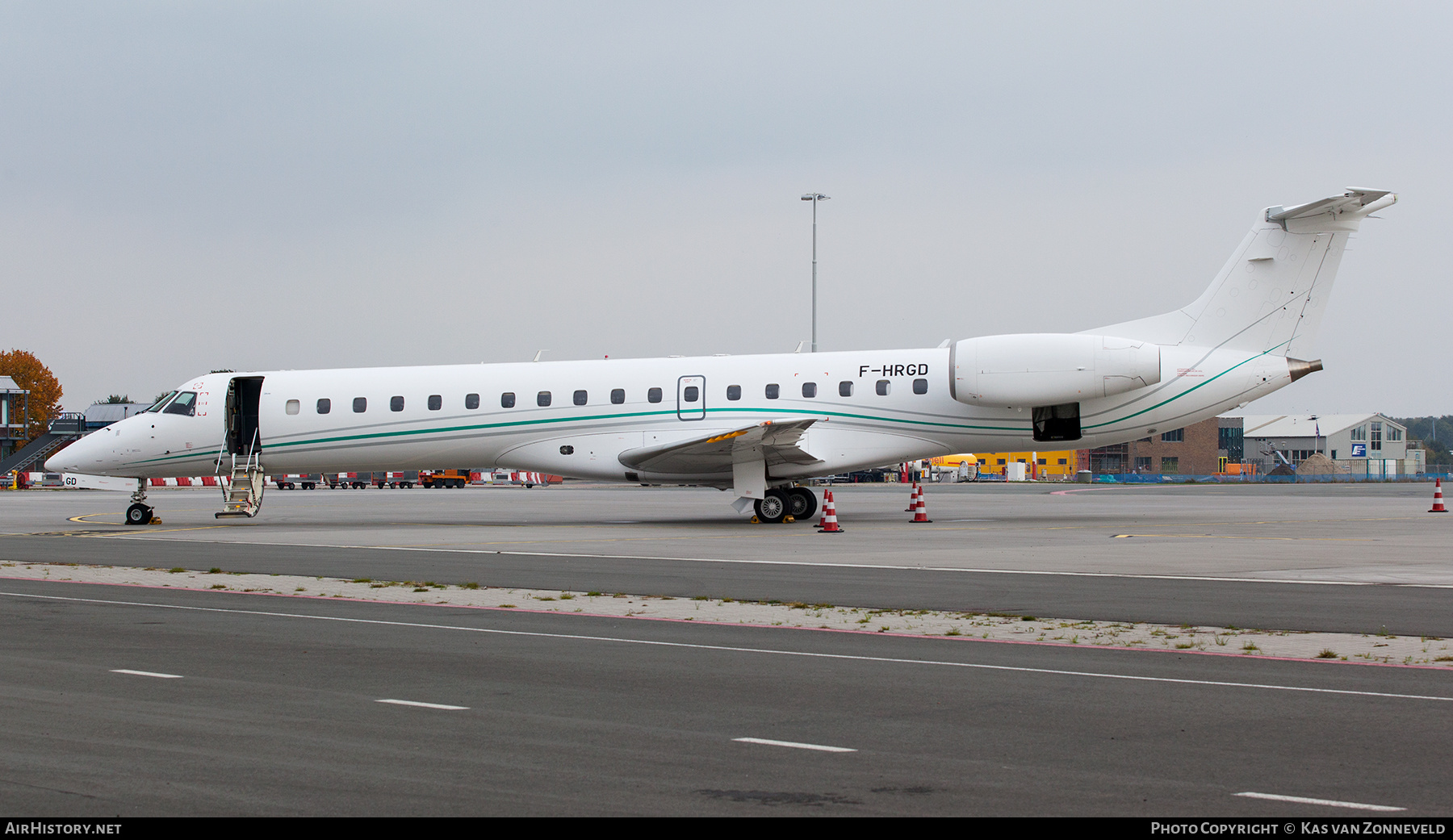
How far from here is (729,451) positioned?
25.0m

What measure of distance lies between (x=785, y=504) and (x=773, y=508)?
33 centimetres

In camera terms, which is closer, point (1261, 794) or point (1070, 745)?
point (1261, 794)

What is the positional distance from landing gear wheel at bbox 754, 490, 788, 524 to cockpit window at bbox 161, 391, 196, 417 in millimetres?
13521

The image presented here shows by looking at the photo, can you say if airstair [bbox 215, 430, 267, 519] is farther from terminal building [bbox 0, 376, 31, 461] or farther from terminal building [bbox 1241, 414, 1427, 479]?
terminal building [bbox 1241, 414, 1427, 479]

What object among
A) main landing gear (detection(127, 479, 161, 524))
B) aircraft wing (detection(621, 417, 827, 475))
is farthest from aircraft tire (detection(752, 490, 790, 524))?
main landing gear (detection(127, 479, 161, 524))

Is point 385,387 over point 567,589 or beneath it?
over

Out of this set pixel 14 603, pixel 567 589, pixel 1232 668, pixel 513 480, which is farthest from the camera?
pixel 513 480

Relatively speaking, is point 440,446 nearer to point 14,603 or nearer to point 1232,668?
point 14,603

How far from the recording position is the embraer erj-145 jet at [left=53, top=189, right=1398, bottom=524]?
24672 mm

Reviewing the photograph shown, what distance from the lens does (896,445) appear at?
25.7 m
